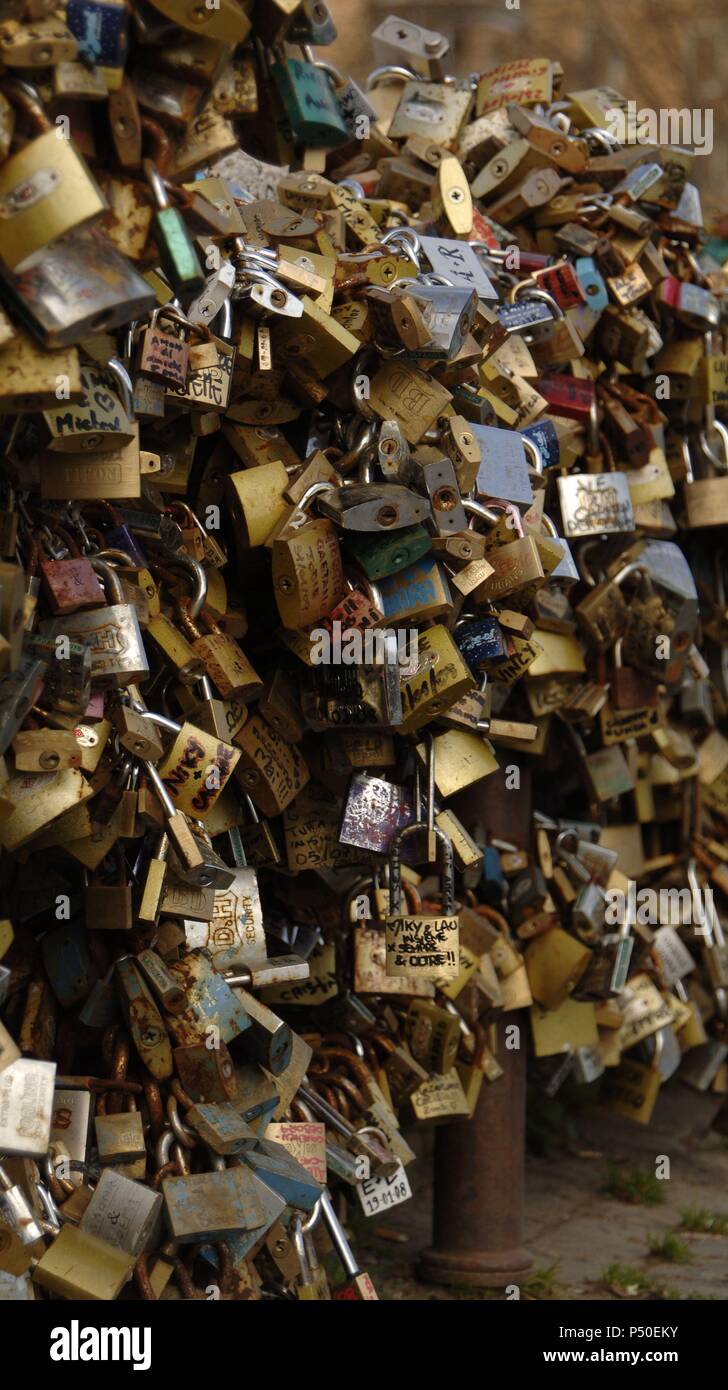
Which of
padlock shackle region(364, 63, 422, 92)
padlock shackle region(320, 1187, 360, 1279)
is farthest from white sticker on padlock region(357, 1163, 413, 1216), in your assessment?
padlock shackle region(364, 63, 422, 92)

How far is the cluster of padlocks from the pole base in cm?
45

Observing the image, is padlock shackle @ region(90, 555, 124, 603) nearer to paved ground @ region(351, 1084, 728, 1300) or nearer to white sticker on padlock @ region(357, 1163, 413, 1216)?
white sticker on padlock @ region(357, 1163, 413, 1216)

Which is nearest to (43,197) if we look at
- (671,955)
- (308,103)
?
(308,103)

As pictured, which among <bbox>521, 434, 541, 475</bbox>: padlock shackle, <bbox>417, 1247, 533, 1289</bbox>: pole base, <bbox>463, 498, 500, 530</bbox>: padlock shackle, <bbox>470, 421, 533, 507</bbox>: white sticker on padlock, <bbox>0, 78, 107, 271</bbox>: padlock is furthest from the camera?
<bbox>417, 1247, 533, 1289</bbox>: pole base

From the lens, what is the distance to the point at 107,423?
7.39 ft

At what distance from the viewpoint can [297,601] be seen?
2604 mm

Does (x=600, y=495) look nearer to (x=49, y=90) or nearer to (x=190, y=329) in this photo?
(x=190, y=329)

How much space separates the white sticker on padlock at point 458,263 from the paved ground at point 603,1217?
91.1 inches

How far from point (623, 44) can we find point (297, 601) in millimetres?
10285

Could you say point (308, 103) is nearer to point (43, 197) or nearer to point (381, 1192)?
point (43, 197)

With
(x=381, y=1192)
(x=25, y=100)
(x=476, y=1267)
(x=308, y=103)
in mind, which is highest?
(x=25, y=100)

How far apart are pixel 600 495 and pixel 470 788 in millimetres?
805

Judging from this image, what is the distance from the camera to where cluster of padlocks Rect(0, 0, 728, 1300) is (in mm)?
2178

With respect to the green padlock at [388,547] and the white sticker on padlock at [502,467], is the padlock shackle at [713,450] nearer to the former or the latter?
the white sticker on padlock at [502,467]
